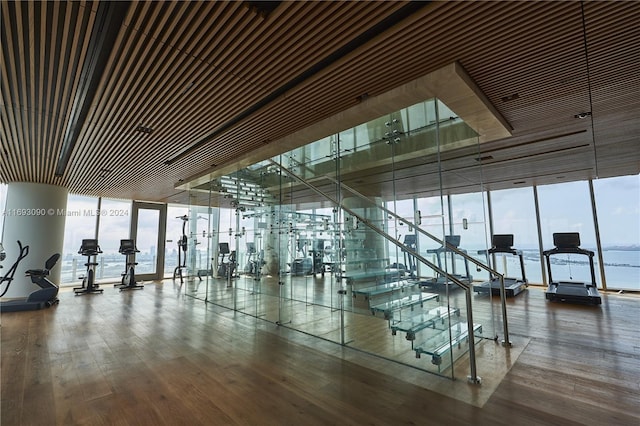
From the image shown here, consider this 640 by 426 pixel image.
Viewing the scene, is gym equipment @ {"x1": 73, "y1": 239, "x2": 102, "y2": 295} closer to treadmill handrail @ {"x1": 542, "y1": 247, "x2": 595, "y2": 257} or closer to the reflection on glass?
the reflection on glass

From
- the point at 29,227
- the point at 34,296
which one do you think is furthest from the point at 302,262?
the point at 29,227

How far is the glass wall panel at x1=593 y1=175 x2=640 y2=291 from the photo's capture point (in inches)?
314

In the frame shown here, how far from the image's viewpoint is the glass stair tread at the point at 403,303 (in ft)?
12.5

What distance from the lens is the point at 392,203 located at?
4406mm

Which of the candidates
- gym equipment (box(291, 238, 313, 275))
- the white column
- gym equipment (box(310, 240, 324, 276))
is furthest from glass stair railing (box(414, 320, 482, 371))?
the white column

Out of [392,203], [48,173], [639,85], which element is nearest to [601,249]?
[639,85]

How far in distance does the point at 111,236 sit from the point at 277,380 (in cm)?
1056

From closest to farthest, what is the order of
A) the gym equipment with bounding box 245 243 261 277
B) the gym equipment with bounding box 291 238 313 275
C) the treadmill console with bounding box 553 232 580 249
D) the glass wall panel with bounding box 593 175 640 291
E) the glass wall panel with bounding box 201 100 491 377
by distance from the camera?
the glass wall panel with bounding box 201 100 491 377, the gym equipment with bounding box 291 238 313 275, the gym equipment with bounding box 245 243 261 277, the treadmill console with bounding box 553 232 580 249, the glass wall panel with bounding box 593 175 640 291

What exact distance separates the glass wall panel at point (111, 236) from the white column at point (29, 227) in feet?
7.01

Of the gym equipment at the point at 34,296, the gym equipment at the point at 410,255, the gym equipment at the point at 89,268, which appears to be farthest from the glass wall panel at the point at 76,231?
the gym equipment at the point at 410,255

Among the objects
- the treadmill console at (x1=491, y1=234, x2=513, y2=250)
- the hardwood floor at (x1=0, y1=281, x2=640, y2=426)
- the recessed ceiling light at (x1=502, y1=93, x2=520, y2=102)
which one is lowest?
the hardwood floor at (x1=0, y1=281, x2=640, y2=426)

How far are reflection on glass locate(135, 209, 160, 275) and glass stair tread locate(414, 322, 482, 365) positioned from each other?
11.0 m

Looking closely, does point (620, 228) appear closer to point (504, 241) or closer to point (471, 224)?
point (504, 241)

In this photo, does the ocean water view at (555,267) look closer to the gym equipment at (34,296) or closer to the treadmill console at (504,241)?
the treadmill console at (504,241)
